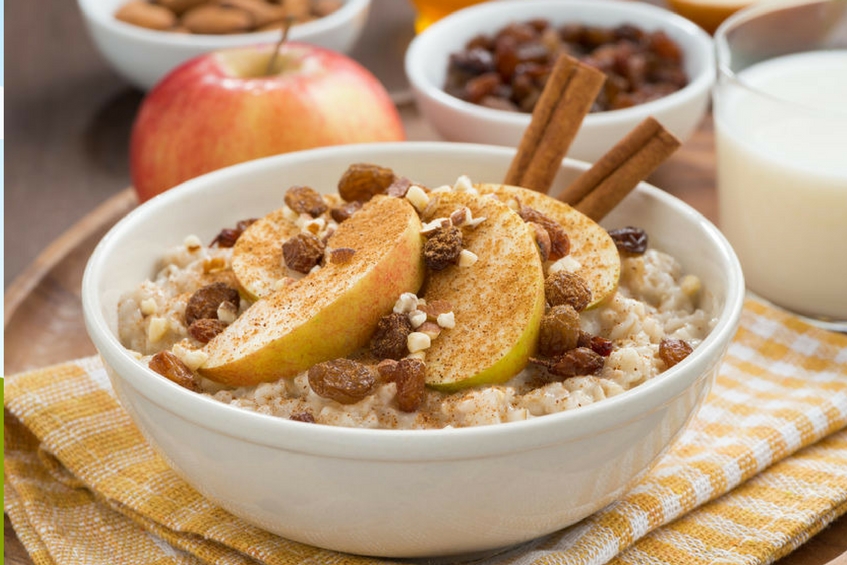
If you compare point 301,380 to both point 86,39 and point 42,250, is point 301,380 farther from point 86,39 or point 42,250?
point 86,39

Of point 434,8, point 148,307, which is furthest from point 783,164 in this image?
point 434,8

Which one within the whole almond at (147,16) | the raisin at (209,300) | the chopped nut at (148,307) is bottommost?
the whole almond at (147,16)

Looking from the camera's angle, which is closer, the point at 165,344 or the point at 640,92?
the point at 165,344

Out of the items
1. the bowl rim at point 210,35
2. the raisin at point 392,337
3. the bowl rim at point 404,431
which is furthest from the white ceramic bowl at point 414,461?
the bowl rim at point 210,35

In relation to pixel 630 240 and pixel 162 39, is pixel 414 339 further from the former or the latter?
pixel 162 39

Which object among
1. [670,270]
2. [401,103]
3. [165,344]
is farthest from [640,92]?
[165,344]

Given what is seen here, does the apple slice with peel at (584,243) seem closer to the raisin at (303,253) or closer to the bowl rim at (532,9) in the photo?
the raisin at (303,253)

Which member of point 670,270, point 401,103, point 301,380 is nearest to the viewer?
point 301,380

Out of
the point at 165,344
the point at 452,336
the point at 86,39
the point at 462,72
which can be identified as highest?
the point at 452,336
